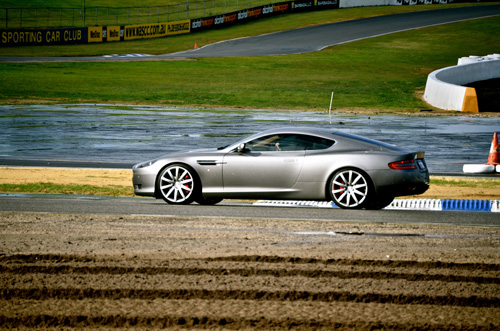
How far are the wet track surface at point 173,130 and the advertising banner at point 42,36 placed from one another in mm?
32403

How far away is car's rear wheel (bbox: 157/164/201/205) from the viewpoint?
1163 centimetres

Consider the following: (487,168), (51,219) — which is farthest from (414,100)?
(51,219)

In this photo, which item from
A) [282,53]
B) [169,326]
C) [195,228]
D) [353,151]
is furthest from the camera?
[282,53]

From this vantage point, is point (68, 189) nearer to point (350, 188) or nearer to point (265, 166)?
point (265, 166)

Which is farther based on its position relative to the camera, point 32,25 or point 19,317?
point 32,25

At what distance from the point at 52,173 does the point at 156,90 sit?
22792 mm

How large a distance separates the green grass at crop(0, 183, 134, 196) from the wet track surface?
3.05 m

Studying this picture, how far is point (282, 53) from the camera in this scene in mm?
57906

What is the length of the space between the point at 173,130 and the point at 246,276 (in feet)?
59.0

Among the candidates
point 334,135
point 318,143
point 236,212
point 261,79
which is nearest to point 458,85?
point 261,79

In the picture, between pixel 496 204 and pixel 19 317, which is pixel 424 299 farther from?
pixel 496 204

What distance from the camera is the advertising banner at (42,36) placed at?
61.5 meters

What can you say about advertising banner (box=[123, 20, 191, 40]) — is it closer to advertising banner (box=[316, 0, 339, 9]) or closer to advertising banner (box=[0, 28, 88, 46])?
advertising banner (box=[0, 28, 88, 46])

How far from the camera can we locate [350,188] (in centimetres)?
1112
